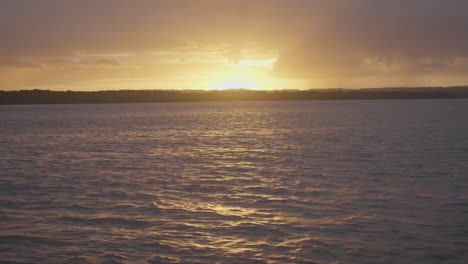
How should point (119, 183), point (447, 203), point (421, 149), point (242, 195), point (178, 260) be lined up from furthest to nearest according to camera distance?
point (421, 149) < point (119, 183) < point (242, 195) < point (447, 203) < point (178, 260)

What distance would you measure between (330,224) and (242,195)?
188 inches

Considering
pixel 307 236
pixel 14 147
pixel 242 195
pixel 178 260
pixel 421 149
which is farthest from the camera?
pixel 14 147

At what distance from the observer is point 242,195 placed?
17062 mm

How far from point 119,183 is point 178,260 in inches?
410

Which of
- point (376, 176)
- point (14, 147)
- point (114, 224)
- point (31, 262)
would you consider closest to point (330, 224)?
point (114, 224)

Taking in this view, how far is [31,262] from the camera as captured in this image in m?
10.2

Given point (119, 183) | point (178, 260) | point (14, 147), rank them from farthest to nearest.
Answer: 1. point (14, 147)
2. point (119, 183)
3. point (178, 260)

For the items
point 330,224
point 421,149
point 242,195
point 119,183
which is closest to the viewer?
point 330,224

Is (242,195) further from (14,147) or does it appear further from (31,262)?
(14,147)

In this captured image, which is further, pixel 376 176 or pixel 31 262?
pixel 376 176

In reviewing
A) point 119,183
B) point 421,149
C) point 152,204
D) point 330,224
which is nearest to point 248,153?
point 421,149

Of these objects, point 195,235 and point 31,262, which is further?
point 195,235

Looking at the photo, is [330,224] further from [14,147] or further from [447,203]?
[14,147]

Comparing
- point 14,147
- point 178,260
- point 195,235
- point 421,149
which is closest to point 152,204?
point 195,235
